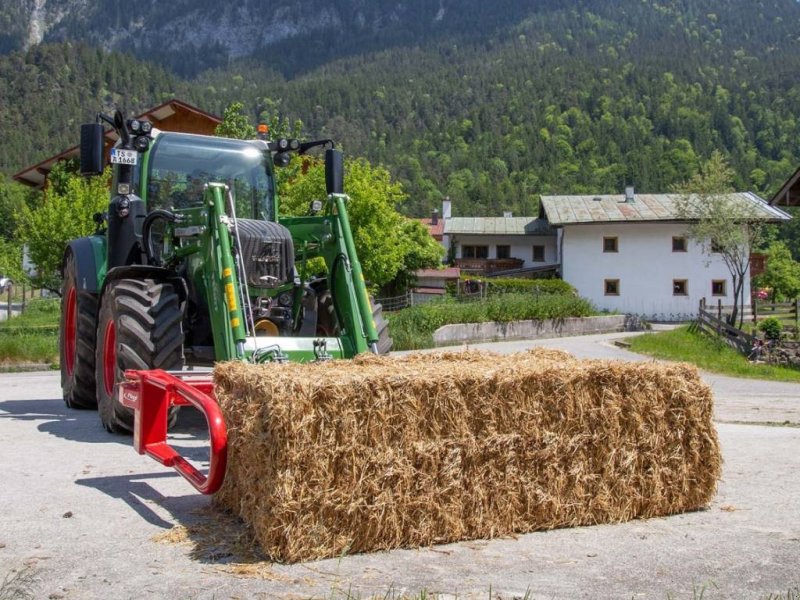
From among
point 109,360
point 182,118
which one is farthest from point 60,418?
point 182,118

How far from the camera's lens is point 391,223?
37.0m

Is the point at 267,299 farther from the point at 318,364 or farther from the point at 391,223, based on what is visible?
the point at 391,223

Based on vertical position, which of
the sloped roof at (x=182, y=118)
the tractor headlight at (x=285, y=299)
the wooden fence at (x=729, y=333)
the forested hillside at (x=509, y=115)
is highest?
the forested hillside at (x=509, y=115)

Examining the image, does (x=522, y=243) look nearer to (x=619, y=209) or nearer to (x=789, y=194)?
(x=619, y=209)

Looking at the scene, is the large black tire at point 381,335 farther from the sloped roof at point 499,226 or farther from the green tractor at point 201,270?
the sloped roof at point 499,226

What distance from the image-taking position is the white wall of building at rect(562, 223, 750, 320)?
173 feet

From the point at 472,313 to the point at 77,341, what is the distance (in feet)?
75.1

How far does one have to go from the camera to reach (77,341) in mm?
11023

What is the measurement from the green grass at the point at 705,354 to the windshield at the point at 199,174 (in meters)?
15.9

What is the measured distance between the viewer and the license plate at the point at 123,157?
1025 centimetres

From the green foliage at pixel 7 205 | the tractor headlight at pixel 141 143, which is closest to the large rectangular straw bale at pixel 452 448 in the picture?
the tractor headlight at pixel 141 143

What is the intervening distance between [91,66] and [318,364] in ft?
589

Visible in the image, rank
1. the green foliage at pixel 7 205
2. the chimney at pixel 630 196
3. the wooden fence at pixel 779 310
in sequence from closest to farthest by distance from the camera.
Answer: the wooden fence at pixel 779 310, the chimney at pixel 630 196, the green foliage at pixel 7 205

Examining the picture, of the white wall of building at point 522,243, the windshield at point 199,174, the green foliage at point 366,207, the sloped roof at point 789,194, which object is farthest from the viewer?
the white wall of building at point 522,243
